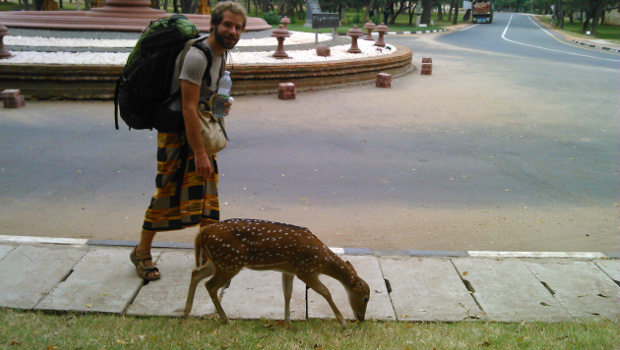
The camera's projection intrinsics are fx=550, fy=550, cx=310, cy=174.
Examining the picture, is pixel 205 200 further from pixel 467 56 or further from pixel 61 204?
pixel 467 56

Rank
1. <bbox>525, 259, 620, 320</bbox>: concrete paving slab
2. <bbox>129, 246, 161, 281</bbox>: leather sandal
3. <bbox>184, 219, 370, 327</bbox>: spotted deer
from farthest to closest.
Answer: <bbox>129, 246, 161, 281</bbox>: leather sandal < <bbox>525, 259, 620, 320</bbox>: concrete paving slab < <bbox>184, 219, 370, 327</bbox>: spotted deer

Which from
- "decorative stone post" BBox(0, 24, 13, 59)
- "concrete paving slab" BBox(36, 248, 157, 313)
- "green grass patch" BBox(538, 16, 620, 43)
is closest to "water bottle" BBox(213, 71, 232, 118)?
"concrete paving slab" BBox(36, 248, 157, 313)

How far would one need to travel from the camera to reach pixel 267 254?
3395 mm

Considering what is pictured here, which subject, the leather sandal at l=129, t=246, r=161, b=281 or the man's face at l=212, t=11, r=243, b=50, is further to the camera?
the leather sandal at l=129, t=246, r=161, b=281

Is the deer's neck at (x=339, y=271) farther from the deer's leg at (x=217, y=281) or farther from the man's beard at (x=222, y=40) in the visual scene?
the man's beard at (x=222, y=40)

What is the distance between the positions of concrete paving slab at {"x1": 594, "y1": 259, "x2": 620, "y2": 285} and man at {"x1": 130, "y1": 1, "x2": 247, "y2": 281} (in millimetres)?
3268

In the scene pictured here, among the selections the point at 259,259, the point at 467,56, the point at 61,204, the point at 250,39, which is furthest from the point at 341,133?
the point at 467,56

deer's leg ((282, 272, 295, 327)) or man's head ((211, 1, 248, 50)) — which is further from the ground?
man's head ((211, 1, 248, 50))

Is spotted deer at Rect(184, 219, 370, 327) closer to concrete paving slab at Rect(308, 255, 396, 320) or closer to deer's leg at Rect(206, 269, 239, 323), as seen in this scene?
deer's leg at Rect(206, 269, 239, 323)

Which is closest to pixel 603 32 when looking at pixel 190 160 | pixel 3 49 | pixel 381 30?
pixel 381 30

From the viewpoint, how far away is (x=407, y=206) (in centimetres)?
616

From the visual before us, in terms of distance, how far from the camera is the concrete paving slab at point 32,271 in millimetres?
3856

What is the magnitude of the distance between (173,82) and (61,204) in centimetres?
293

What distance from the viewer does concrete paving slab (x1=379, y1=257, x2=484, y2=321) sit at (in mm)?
3908
